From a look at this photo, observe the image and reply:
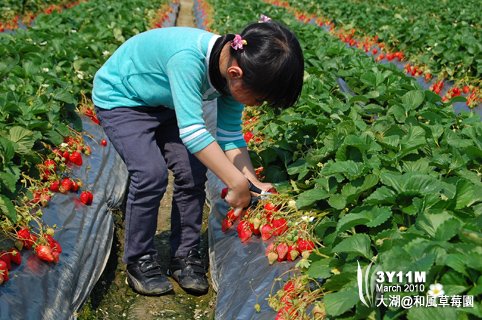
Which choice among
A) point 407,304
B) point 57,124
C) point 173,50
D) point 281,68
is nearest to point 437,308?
point 407,304

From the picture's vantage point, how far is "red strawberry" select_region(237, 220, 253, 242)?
343 cm

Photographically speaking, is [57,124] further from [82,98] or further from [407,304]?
[407,304]

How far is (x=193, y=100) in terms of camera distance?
9.52 feet

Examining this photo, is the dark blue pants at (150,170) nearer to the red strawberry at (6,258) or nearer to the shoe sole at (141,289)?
the shoe sole at (141,289)

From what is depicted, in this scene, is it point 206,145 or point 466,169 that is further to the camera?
point 466,169

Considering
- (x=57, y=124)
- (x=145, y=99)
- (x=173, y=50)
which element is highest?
(x=173, y=50)

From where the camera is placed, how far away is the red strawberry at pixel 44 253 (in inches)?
122

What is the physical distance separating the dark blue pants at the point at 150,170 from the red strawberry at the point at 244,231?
0.94 feet

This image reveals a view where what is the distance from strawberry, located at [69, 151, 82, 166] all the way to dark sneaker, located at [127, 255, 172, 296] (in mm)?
1093

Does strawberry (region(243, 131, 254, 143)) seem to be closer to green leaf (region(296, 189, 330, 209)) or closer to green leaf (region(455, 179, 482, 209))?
green leaf (region(296, 189, 330, 209))

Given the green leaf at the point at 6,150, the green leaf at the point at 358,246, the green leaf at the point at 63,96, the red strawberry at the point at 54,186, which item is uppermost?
the green leaf at the point at 358,246

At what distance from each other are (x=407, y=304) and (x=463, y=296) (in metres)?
0.18

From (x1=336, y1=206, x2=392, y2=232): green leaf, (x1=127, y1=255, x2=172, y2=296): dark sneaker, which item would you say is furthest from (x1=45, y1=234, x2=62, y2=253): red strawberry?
(x1=336, y1=206, x2=392, y2=232): green leaf

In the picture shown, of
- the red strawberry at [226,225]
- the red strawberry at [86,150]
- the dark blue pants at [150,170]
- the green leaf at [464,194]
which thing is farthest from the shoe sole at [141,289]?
the green leaf at [464,194]
